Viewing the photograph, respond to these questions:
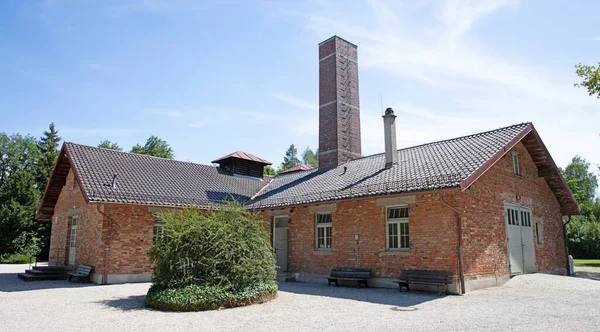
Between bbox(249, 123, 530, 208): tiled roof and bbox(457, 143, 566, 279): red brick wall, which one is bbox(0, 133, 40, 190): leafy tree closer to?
bbox(249, 123, 530, 208): tiled roof

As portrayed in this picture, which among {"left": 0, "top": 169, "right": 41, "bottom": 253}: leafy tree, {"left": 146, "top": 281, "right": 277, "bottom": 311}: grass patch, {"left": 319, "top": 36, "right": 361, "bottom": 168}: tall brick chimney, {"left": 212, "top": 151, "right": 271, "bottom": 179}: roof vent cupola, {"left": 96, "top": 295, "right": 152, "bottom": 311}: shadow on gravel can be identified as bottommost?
{"left": 96, "top": 295, "right": 152, "bottom": 311}: shadow on gravel

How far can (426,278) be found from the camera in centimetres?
1182

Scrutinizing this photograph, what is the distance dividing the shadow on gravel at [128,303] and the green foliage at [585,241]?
32.8 m

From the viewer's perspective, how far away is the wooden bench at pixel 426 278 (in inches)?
449

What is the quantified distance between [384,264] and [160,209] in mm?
8945

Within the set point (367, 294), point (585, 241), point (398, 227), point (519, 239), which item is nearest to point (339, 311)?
point (367, 294)

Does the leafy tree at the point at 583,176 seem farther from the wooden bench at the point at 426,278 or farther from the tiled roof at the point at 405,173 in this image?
the wooden bench at the point at 426,278

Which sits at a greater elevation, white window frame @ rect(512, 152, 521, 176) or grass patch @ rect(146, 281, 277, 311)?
white window frame @ rect(512, 152, 521, 176)

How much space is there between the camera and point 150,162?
20.0m

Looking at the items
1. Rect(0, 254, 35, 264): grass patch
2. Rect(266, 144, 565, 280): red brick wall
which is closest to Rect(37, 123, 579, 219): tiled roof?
Rect(266, 144, 565, 280): red brick wall

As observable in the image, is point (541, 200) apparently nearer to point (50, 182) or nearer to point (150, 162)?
point (150, 162)

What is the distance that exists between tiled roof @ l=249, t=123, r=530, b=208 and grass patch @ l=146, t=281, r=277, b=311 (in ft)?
17.9

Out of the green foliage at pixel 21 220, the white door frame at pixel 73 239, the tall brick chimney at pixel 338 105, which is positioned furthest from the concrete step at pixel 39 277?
the green foliage at pixel 21 220

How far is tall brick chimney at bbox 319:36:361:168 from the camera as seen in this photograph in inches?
821
